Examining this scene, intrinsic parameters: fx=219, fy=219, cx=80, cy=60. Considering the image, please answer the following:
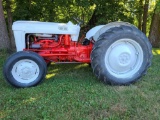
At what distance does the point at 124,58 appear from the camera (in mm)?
3934

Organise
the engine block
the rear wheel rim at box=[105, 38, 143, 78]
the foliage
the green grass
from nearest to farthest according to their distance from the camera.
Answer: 1. the green grass
2. the rear wheel rim at box=[105, 38, 143, 78]
3. the engine block
4. the foliage

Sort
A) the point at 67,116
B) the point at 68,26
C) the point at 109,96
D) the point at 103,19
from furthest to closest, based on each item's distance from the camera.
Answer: the point at 103,19
the point at 68,26
the point at 109,96
the point at 67,116

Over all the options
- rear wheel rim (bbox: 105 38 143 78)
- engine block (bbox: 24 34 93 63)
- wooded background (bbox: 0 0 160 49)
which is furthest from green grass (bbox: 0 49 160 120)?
wooded background (bbox: 0 0 160 49)

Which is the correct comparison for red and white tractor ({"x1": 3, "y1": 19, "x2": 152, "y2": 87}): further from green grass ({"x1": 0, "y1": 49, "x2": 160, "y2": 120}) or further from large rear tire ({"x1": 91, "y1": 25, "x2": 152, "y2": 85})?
green grass ({"x1": 0, "y1": 49, "x2": 160, "y2": 120})

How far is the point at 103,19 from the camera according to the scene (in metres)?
8.35

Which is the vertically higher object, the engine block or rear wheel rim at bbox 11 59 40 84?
the engine block

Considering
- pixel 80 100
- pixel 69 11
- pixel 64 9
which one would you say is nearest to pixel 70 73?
pixel 80 100

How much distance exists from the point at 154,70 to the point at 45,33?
2520mm

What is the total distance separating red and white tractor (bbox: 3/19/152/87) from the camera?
3693mm

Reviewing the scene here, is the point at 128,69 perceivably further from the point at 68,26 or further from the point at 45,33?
the point at 45,33

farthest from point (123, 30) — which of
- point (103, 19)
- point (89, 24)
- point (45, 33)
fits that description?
point (89, 24)

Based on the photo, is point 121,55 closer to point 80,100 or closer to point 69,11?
point 80,100

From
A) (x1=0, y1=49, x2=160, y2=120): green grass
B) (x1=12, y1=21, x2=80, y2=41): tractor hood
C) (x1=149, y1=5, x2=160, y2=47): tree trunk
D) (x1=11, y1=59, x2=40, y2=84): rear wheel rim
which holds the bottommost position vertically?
(x1=149, y1=5, x2=160, y2=47): tree trunk

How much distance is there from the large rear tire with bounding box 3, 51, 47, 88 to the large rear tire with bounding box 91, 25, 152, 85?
0.93 metres
